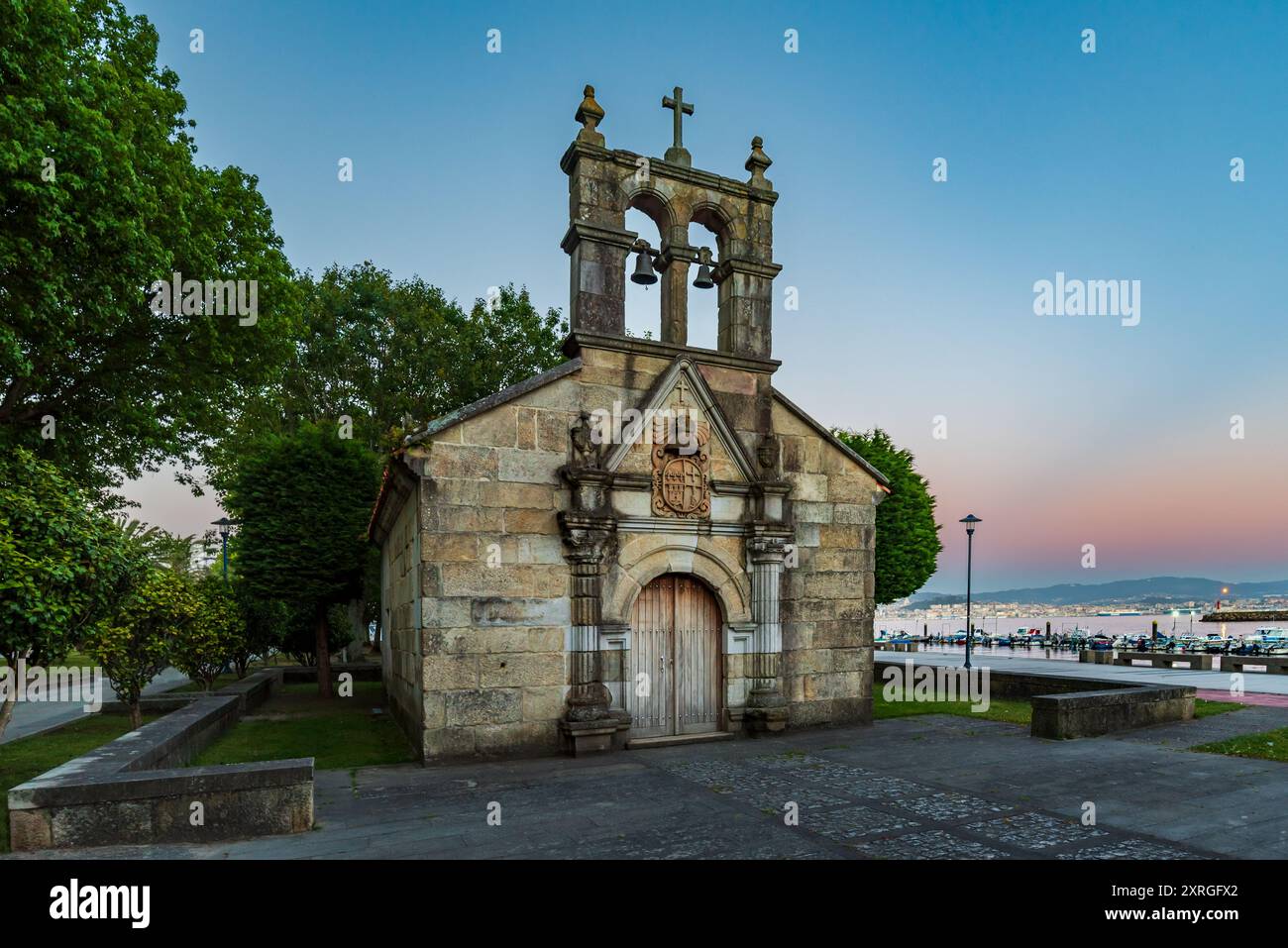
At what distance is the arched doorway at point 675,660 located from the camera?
12344 mm

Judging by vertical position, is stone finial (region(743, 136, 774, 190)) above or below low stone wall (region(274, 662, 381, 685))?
above

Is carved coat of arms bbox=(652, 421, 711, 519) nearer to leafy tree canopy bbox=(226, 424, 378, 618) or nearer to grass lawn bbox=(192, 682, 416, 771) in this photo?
grass lawn bbox=(192, 682, 416, 771)

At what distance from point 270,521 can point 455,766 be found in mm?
11719

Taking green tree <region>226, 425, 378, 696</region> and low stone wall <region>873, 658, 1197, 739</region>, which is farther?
green tree <region>226, 425, 378, 696</region>

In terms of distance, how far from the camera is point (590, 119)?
1261cm

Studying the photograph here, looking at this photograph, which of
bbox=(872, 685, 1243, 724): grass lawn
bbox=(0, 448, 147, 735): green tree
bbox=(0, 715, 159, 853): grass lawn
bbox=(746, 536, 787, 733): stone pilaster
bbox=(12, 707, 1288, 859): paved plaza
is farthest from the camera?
bbox=(872, 685, 1243, 724): grass lawn

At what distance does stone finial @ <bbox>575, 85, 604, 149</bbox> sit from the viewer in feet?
41.3

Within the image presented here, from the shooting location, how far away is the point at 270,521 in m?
19.3

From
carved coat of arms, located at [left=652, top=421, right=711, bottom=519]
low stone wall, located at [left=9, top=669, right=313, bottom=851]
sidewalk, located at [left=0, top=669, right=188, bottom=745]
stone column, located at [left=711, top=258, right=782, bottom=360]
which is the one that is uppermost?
stone column, located at [left=711, top=258, right=782, bottom=360]

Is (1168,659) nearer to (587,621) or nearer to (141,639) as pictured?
(587,621)

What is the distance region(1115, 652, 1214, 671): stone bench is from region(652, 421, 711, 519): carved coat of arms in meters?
27.0

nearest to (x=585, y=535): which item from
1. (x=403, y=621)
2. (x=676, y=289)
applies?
(x=676, y=289)

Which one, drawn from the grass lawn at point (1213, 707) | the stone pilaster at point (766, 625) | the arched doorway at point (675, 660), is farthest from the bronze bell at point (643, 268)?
the grass lawn at point (1213, 707)

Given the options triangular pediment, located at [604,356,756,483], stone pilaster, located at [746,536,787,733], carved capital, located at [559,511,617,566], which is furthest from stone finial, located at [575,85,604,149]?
stone pilaster, located at [746,536,787,733]
